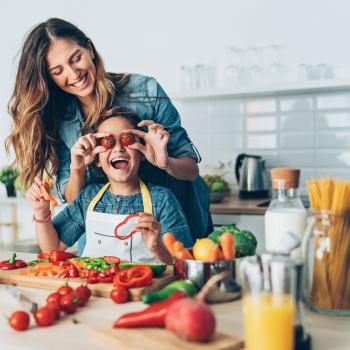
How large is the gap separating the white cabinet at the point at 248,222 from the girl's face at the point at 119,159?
3.36ft

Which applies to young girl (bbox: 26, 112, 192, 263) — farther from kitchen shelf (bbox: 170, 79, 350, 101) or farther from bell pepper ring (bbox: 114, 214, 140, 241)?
kitchen shelf (bbox: 170, 79, 350, 101)

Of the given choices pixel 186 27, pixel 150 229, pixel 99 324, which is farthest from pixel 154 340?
pixel 186 27

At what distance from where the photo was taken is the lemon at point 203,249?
1389 mm

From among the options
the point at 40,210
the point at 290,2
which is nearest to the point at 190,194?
the point at 40,210

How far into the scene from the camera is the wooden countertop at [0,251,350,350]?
44.9 inches

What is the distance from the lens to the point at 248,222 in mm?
3045

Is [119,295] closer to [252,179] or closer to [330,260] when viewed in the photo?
[330,260]

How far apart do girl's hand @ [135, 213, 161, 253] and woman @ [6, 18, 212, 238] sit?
0.43 metres

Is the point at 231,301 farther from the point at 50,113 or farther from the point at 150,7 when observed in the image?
the point at 150,7

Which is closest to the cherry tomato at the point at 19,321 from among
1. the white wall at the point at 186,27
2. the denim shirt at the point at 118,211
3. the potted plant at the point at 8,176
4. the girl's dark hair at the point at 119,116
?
the denim shirt at the point at 118,211

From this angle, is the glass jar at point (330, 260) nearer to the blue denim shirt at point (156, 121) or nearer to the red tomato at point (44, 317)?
the red tomato at point (44, 317)

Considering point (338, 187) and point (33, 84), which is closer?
point (338, 187)

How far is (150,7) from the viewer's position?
3533 millimetres

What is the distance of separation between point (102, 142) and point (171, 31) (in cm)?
164
